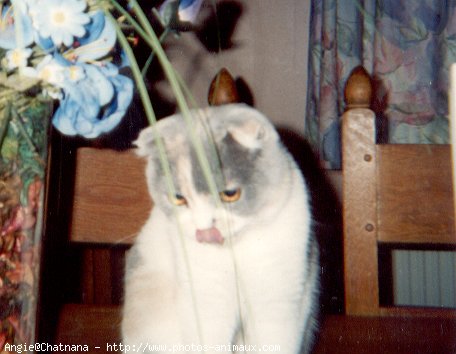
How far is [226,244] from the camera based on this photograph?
0.41 metres

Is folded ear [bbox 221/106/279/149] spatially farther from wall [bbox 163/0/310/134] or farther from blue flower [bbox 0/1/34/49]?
blue flower [bbox 0/1/34/49]

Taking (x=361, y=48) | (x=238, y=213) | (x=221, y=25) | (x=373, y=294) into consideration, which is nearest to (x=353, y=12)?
(x=361, y=48)

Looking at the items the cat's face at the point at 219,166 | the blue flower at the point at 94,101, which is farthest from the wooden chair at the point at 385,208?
the blue flower at the point at 94,101

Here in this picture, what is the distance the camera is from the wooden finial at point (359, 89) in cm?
49

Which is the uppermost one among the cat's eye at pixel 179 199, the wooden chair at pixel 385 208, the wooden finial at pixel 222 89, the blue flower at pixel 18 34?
the blue flower at pixel 18 34

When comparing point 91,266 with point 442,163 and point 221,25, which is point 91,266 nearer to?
point 221,25

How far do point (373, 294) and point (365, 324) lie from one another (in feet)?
0.15

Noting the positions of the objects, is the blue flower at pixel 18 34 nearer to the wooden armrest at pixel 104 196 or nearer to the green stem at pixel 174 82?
the green stem at pixel 174 82

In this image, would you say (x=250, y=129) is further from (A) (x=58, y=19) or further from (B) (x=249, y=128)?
(A) (x=58, y=19)

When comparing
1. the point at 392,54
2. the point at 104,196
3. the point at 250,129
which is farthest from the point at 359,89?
the point at 104,196

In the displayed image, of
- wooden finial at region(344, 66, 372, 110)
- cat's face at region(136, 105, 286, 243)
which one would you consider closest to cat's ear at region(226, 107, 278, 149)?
cat's face at region(136, 105, 286, 243)

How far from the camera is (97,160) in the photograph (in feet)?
2.28

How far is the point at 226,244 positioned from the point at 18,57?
0.72 ft

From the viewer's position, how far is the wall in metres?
0.45
